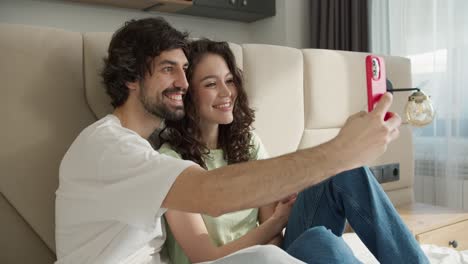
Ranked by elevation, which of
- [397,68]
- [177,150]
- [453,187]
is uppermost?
[397,68]

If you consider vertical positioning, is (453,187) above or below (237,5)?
below

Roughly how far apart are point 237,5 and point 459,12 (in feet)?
4.31

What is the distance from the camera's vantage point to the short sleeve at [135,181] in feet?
2.99

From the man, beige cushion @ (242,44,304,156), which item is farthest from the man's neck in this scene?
beige cushion @ (242,44,304,156)

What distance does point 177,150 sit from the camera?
142 cm

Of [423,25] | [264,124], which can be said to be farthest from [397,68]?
[264,124]

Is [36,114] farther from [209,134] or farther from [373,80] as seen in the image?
[373,80]

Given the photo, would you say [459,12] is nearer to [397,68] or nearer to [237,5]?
[397,68]

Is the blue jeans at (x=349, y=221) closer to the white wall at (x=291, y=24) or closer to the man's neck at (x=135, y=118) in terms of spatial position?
the man's neck at (x=135, y=118)

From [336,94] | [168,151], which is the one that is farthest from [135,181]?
[336,94]

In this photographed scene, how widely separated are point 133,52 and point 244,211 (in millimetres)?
590

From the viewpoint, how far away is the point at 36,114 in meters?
1.30

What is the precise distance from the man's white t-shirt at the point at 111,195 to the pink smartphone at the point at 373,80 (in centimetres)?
38

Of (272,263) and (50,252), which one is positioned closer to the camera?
(272,263)
